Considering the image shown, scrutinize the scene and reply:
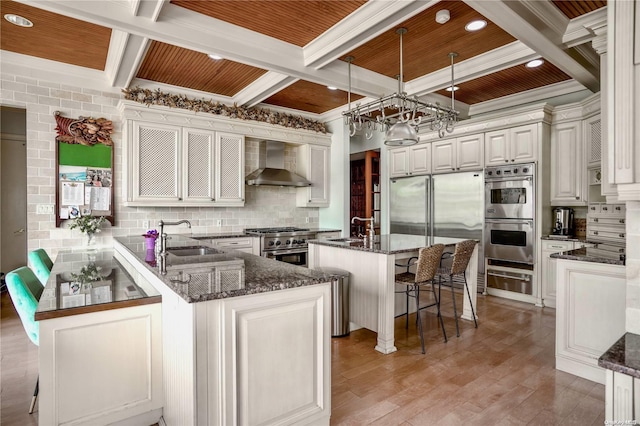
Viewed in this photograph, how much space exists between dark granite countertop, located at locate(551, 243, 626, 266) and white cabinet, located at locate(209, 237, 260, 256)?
3.44 metres

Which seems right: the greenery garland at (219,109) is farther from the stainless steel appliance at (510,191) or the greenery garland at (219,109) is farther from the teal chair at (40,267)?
the stainless steel appliance at (510,191)

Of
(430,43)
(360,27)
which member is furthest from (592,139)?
(360,27)

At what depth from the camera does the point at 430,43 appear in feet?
11.0

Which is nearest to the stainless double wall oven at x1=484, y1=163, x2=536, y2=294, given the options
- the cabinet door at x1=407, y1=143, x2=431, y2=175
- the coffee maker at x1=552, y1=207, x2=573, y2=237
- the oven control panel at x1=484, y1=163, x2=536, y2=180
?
the oven control panel at x1=484, y1=163, x2=536, y2=180

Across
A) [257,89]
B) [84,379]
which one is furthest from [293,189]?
[84,379]

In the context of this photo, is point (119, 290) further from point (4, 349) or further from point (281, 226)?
point (281, 226)

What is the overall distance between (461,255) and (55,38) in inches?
176

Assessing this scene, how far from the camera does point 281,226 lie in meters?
5.72

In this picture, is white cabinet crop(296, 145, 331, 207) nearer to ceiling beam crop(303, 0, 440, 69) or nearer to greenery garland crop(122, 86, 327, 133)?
greenery garland crop(122, 86, 327, 133)

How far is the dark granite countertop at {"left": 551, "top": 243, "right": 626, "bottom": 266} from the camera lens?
2.34 m

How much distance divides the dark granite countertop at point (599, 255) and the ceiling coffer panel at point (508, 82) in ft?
7.33

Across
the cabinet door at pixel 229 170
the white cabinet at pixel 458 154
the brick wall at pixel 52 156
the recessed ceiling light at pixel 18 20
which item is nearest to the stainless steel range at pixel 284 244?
the cabinet door at pixel 229 170

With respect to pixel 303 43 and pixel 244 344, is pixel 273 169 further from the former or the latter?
pixel 244 344

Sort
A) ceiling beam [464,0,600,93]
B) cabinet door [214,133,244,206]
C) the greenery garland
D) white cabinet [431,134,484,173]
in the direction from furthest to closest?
white cabinet [431,134,484,173] < cabinet door [214,133,244,206] < the greenery garland < ceiling beam [464,0,600,93]
